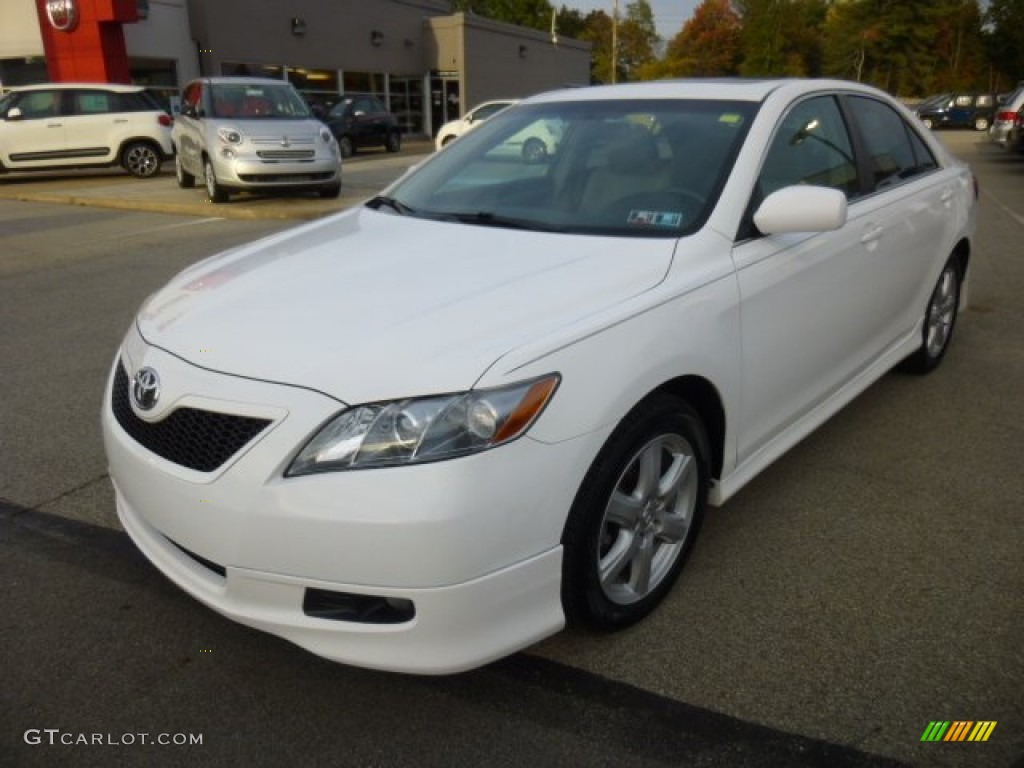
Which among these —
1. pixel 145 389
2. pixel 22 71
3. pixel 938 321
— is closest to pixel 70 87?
pixel 22 71

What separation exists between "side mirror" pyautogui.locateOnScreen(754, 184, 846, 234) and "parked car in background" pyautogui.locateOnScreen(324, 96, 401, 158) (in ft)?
69.6

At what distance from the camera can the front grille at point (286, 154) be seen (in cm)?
1210

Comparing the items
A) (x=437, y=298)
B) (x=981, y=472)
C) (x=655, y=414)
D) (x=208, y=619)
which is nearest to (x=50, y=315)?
(x=208, y=619)

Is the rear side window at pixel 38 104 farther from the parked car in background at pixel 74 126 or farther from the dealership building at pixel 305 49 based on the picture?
the dealership building at pixel 305 49

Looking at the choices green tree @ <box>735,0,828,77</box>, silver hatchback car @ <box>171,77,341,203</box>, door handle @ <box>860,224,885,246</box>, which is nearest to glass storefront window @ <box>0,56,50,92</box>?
silver hatchback car @ <box>171,77,341,203</box>

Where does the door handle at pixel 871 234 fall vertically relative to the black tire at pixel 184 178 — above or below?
above

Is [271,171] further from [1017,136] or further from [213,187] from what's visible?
[1017,136]

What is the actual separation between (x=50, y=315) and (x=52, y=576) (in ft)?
13.9

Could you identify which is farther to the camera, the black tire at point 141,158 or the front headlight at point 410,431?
the black tire at point 141,158

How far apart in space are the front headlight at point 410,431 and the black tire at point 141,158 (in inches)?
670

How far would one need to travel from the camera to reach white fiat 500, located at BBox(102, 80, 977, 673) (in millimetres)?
2070

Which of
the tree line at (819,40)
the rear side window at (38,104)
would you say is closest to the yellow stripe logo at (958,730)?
the rear side window at (38,104)

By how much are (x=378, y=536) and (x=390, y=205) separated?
200cm

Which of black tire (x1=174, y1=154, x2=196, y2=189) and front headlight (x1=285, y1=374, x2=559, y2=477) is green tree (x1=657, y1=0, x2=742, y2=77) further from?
front headlight (x1=285, y1=374, x2=559, y2=477)
